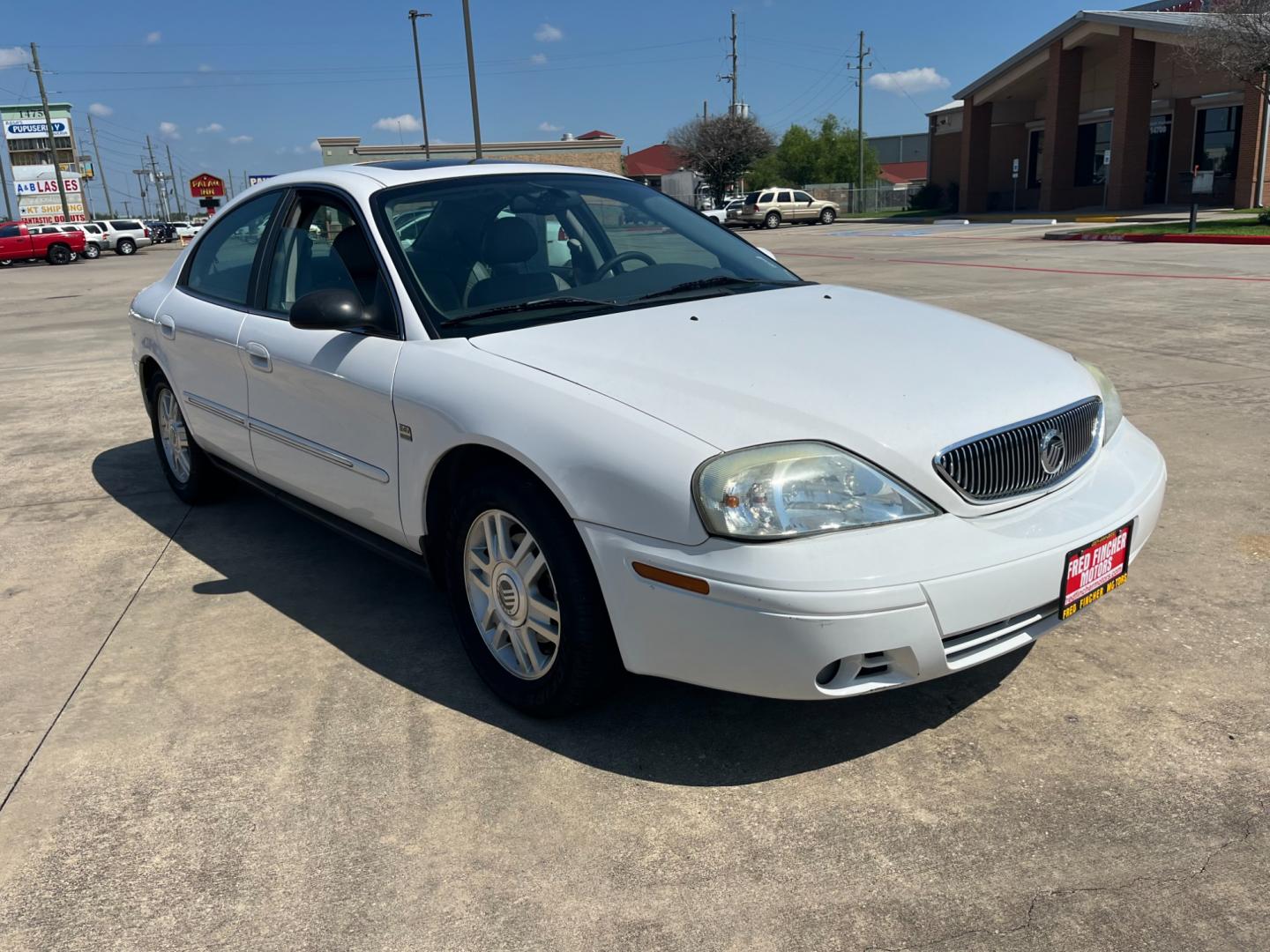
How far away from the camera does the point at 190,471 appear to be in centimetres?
525

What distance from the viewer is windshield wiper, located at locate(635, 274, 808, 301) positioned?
3.63m

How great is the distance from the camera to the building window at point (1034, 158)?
1799 inches

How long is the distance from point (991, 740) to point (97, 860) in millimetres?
2332

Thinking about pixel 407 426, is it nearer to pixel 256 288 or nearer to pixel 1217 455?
pixel 256 288

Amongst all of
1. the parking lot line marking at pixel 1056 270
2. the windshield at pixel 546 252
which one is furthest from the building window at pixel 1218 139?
the windshield at pixel 546 252

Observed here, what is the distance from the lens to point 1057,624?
2.76 metres

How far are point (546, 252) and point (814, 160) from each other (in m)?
78.5

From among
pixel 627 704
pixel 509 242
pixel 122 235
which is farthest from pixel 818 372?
pixel 122 235

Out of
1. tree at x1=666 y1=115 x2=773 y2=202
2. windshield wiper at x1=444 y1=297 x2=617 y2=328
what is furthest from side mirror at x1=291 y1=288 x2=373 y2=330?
tree at x1=666 y1=115 x2=773 y2=202

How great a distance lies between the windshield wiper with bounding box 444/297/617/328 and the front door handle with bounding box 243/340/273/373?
1.01 m

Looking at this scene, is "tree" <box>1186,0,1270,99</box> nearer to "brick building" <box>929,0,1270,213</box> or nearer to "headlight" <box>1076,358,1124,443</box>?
"brick building" <box>929,0,1270,213</box>

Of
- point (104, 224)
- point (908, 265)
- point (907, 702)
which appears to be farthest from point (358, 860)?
point (104, 224)

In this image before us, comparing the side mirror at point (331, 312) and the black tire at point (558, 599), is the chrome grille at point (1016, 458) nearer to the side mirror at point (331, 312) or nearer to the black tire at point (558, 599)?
the black tire at point (558, 599)

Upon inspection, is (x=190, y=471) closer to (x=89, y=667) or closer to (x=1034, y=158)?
(x=89, y=667)
